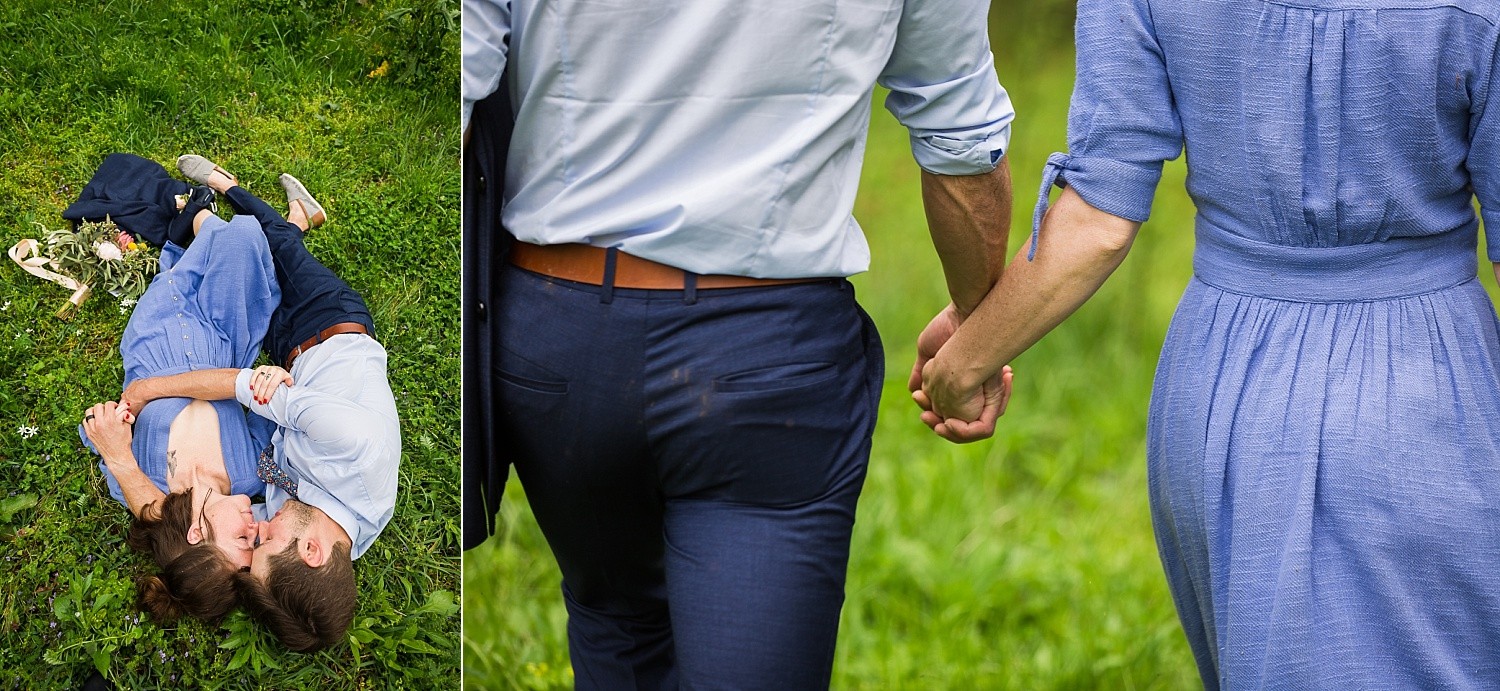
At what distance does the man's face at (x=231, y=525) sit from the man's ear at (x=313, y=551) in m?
0.06

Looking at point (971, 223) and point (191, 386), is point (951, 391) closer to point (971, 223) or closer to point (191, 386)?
point (971, 223)

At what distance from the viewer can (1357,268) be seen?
1782 mm

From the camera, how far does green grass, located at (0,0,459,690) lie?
176 centimetres

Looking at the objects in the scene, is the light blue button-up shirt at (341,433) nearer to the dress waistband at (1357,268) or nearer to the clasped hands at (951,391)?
the clasped hands at (951,391)

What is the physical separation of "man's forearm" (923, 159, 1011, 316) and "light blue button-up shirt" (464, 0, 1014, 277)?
262 mm

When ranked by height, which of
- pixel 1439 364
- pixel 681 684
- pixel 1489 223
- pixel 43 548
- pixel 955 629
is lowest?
pixel 955 629

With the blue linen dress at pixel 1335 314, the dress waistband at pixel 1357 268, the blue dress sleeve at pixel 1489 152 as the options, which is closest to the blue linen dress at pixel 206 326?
the blue linen dress at pixel 1335 314

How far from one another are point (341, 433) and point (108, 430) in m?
0.26

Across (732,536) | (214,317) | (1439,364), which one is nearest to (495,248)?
(214,317)

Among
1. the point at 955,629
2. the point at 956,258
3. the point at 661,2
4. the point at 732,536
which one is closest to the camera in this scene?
the point at 661,2

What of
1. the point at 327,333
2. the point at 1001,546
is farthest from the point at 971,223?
the point at 1001,546

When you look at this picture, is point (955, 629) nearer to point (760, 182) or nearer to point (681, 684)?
point (681, 684)

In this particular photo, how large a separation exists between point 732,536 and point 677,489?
0.30 feet

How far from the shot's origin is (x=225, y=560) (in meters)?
1.81
